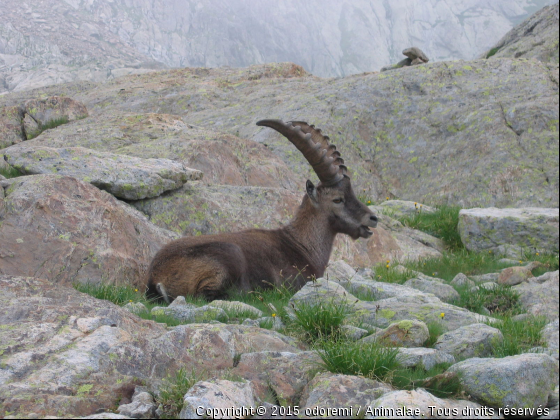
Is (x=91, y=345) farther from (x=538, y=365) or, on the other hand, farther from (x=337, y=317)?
(x=538, y=365)

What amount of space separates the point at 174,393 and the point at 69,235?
16.9ft

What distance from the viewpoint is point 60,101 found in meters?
17.1

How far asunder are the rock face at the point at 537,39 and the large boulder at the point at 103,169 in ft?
50.1

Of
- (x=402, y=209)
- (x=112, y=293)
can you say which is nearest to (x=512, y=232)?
(x=402, y=209)

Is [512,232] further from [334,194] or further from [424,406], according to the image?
[424,406]

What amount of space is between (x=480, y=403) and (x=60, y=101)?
16.0 metres

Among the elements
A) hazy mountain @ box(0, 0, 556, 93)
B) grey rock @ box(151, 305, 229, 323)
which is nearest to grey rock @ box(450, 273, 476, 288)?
grey rock @ box(151, 305, 229, 323)

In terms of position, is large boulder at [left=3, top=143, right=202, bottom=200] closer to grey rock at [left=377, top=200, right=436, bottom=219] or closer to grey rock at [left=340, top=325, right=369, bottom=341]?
grey rock at [left=340, top=325, right=369, bottom=341]

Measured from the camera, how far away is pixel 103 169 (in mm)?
9883

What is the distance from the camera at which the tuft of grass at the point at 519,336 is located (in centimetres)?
507

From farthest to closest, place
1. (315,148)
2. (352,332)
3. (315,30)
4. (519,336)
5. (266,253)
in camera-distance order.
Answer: (315,30)
(315,148)
(266,253)
(519,336)
(352,332)

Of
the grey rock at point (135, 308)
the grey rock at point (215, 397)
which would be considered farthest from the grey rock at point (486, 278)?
the grey rock at point (215, 397)

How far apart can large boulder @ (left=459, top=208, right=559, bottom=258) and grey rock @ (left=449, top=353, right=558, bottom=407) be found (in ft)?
26.8

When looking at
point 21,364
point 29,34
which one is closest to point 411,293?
point 21,364
